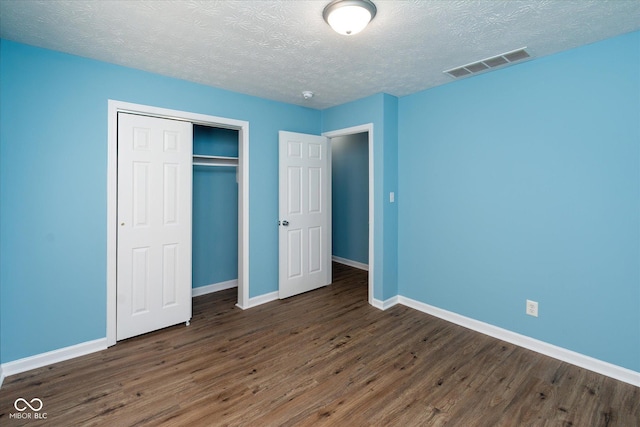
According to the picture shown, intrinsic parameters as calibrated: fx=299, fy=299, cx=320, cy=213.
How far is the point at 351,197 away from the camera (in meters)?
5.62

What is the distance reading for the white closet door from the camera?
2.77 meters

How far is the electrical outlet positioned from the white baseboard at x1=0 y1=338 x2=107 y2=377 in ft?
12.4

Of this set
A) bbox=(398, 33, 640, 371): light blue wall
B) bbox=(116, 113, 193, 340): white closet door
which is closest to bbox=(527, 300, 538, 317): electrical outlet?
bbox=(398, 33, 640, 371): light blue wall

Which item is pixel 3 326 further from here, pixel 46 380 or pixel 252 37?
pixel 252 37

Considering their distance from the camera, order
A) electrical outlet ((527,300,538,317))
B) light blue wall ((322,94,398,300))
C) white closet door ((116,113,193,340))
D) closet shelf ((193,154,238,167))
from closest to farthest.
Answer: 1. electrical outlet ((527,300,538,317))
2. white closet door ((116,113,193,340))
3. light blue wall ((322,94,398,300))
4. closet shelf ((193,154,238,167))

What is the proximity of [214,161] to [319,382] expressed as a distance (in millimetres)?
2928

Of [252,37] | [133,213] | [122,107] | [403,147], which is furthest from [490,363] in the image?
[122,107]

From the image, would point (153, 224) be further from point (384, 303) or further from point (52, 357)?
point (384, 303)

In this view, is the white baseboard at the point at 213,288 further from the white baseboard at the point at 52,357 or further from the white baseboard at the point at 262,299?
the white baseboard at the point at 52,357

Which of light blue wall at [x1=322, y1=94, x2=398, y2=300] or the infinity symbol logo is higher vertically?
light blue wall at [x1=322, y1=94, x2=398, y2=300]

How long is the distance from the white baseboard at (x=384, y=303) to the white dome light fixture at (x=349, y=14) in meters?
2.81

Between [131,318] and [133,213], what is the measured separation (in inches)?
39.1

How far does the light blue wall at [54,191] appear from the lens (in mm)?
2271

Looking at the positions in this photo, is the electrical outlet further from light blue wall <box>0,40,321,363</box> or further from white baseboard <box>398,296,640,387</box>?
light blue wall <box>0,40,321,363</box>
